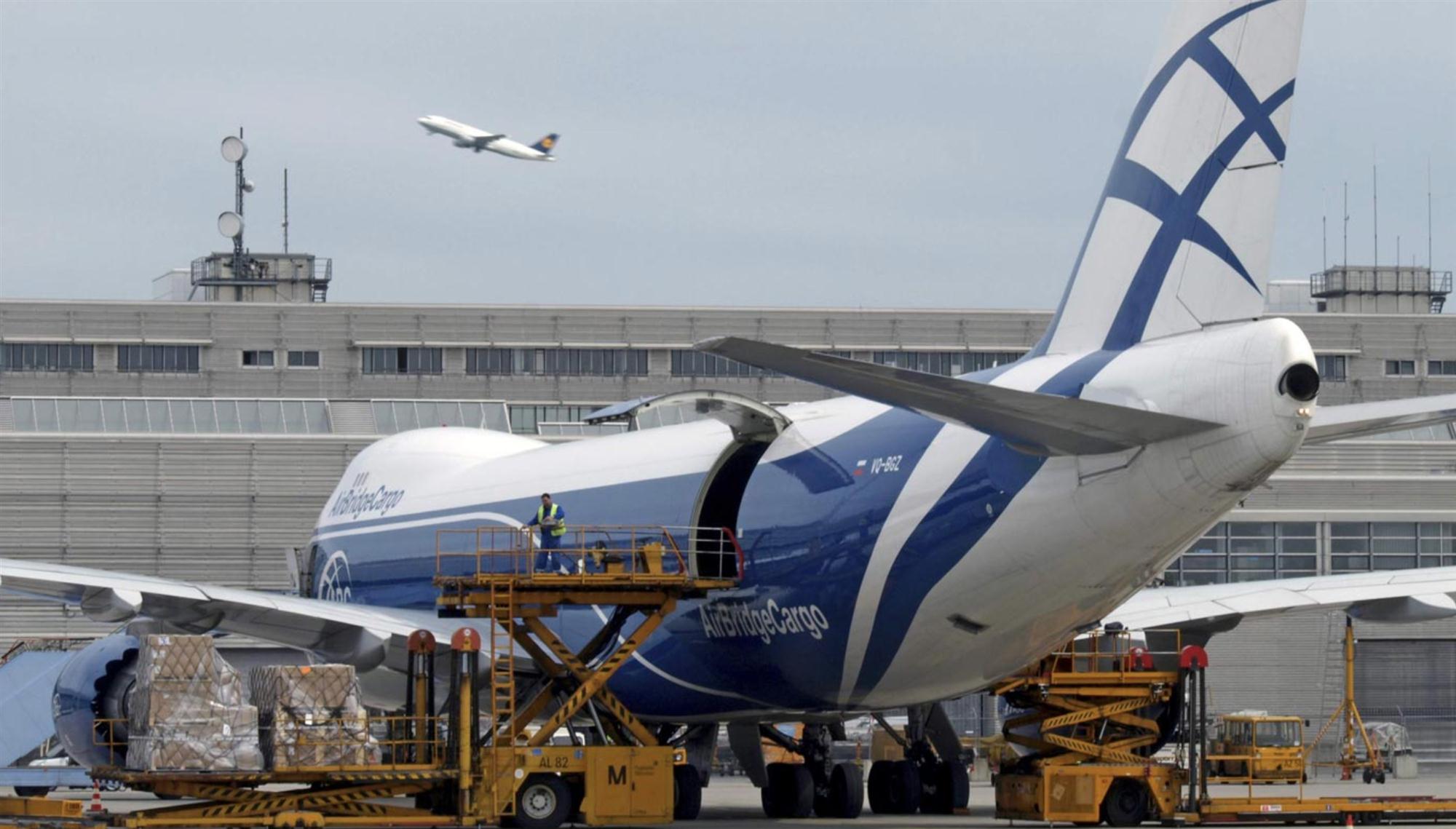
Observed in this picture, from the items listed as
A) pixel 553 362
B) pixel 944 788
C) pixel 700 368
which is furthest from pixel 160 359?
pixel 944 788

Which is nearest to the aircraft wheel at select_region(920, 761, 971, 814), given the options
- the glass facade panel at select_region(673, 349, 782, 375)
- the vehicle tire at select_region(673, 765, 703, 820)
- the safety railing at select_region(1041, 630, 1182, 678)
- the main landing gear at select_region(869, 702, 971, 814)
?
the main landing gear at select_region(869, 702, 971, 814)

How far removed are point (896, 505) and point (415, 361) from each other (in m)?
39.2

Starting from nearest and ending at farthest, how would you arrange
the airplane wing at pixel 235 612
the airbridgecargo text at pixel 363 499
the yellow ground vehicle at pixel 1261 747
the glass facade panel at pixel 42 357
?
the airplane wing at pixel 235 612 < the yellow ground vehicle at pixel 1261 747 < the airbridgecargo text at pixel 363 499 < the glass facade panel at pixel 42 357

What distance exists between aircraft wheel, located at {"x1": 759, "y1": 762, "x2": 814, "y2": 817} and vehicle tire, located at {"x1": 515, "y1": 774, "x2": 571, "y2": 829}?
574 centimetres

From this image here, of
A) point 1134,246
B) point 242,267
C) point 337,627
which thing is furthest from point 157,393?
point 1134,246

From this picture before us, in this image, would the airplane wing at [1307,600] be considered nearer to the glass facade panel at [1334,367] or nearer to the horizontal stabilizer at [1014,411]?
the horizontal stabilizer at [1014,411]

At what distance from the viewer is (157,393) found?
197 ft

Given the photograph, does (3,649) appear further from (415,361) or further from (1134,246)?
(1134,246)

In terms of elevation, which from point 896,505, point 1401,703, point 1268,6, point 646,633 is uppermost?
point 1268,6

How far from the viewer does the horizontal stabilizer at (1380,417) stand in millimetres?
19891

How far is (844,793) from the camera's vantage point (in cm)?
2925

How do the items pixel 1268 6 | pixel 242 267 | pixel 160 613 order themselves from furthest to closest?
1. pixel 242 267
2. pixel 160 613
3. pixel 1268 6

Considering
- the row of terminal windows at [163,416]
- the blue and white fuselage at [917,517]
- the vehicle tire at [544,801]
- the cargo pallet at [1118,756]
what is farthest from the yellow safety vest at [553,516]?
the row of terminal windows at [163,416]

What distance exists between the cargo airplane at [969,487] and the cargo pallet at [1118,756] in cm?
229
